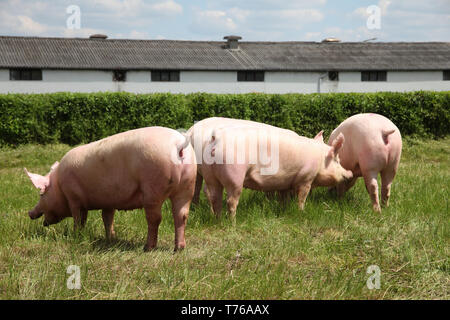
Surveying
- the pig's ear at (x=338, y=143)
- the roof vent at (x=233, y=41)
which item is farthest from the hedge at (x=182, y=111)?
the roof vent at (x=233, y=41)

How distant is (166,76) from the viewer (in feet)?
96.6

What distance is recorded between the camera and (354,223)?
566 cm

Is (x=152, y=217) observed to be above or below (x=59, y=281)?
above

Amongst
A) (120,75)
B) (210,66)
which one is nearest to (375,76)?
(210,66)

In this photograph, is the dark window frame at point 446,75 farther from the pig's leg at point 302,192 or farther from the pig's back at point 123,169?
the pig's back at point 123,169

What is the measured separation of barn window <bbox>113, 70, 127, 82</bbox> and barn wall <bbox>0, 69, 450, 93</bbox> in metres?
0.23

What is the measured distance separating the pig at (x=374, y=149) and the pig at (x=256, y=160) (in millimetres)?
269

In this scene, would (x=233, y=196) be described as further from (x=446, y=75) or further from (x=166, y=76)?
(x=446, y=75)

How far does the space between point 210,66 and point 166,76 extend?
2.77 m

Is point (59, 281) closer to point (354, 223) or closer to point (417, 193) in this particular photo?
point (354, 223)

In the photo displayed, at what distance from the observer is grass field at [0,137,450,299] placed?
371cm

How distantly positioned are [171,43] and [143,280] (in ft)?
101

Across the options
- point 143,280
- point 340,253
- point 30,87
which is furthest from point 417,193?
point 30,87
